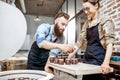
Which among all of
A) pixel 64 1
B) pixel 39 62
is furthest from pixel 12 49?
pixel 64 1

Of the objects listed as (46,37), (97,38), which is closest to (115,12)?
(97,38)

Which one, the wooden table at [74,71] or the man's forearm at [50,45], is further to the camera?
the man's forearm at [50,45]

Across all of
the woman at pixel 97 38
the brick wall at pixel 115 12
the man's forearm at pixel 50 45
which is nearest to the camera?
the man's forearm at pixel 50 45

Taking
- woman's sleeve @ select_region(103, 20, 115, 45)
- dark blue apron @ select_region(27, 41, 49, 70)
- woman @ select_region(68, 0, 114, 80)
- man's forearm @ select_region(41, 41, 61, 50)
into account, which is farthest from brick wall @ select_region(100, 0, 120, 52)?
man's forearm @ select_region(41, 41, 61, 50)

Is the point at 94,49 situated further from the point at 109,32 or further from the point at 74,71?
the point at 74,71

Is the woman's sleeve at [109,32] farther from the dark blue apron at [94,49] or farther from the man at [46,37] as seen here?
the man at [46,37]

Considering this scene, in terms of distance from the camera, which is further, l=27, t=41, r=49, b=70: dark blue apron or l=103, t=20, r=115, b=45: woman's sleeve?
l=27, t=41, r=49, b=70: dark blue apron

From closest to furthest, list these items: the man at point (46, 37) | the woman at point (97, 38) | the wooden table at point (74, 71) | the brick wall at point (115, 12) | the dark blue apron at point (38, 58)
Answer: the wooden table at point (74, 71) → the woman at point (97, 38) → the man at point (46, 37) → the dark blue apron at point (38, 58) → the brick wall at point (115, 12)

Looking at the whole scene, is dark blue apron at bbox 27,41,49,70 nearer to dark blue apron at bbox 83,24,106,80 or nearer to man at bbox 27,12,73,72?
man at bbox 27,12,73,72

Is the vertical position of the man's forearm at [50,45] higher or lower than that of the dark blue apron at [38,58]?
higher

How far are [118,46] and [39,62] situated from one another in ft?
4.87

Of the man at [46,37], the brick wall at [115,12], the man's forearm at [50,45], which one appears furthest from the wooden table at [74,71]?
the brick wall at [115,12]

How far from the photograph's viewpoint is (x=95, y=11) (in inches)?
73.5

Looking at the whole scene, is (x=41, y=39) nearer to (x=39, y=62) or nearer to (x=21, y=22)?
(x=39, y=62)
